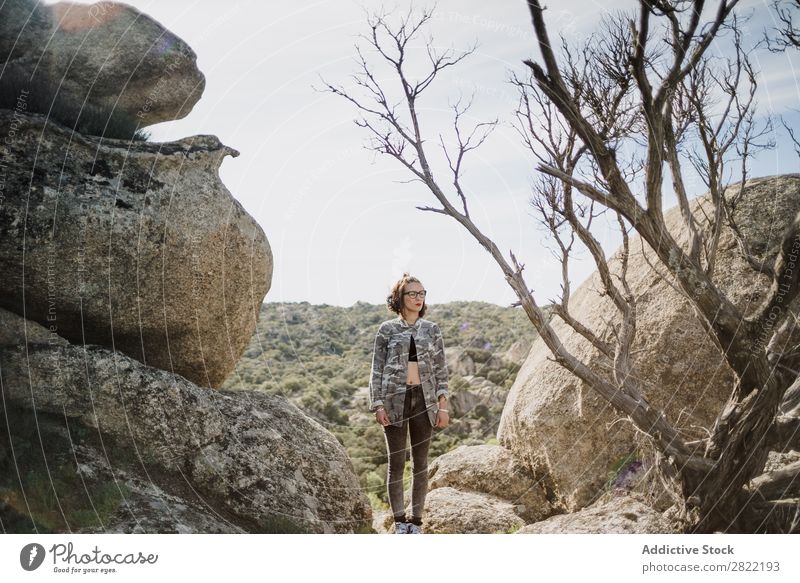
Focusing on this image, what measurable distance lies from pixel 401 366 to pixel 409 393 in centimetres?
22

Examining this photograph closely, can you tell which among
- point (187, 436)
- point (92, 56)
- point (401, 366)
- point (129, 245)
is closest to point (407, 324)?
point (401, 366)

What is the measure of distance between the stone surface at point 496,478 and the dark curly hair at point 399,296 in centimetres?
479

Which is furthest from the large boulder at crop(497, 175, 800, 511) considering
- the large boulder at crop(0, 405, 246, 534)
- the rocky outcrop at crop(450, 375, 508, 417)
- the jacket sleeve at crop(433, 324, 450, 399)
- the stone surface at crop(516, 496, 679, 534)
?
the rocky outcrop at crop(450, 375, 508, 417)

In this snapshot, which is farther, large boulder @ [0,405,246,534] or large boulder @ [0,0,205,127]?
large boulder @ [0,0,205,127]

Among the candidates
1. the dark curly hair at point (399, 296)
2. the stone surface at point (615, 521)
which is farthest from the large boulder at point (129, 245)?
the stone surface at point (615, 521)

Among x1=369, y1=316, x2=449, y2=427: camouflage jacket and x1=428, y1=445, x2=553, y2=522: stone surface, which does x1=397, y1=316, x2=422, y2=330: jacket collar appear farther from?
x1=428, y1=445, x2=553, y2=522: stone surface

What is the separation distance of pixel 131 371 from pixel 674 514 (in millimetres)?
5350

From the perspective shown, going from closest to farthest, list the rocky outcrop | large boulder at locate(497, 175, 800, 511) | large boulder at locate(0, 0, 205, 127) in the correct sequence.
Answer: large boulder at locate(0, 0, 205, 127), large boulder at locate(497, 175, 800, 511), the rocky outcrop

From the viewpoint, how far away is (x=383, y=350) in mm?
5812

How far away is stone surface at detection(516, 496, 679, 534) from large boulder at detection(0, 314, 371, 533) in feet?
7.54

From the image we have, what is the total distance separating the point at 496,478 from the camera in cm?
1019

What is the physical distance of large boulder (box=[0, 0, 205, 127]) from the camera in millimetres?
7457

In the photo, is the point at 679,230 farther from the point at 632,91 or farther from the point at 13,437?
the point at 13,437

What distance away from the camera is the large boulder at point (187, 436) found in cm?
627
